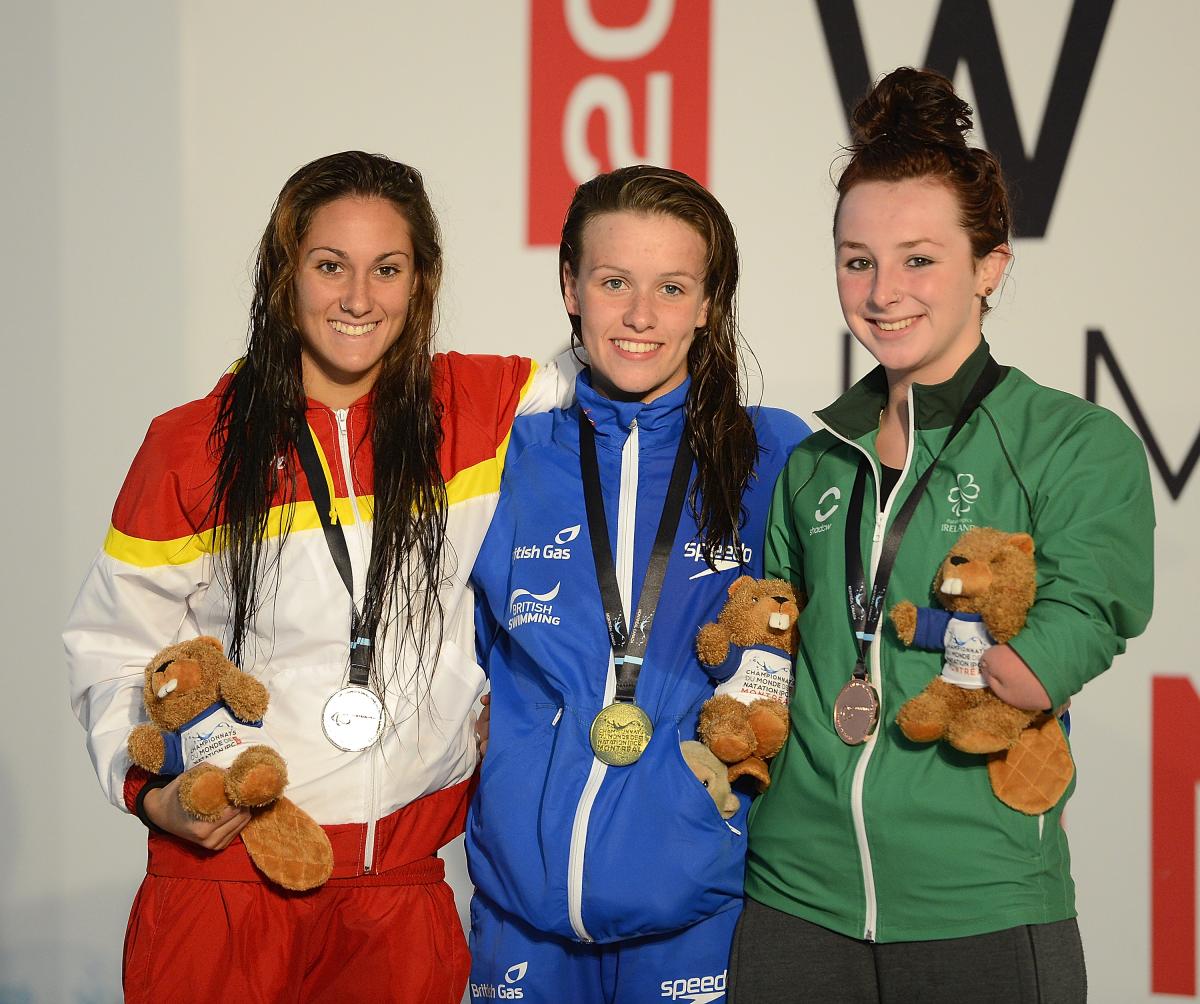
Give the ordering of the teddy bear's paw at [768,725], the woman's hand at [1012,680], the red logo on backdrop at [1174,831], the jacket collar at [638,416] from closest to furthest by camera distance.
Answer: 1. the woman's hand at [1012,680]
2. the teddy bear's paw at [768,725]
3. the jacket collar at [638,416]
4. the red logo on backdrop at [1174,831]

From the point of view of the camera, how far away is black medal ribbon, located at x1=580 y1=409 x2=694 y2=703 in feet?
5.82

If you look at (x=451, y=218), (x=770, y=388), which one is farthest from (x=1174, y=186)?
(x=451, y=218)

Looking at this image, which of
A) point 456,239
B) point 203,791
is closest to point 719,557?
point 203,791

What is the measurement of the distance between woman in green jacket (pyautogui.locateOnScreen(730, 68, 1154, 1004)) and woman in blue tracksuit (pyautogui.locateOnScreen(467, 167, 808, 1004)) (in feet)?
0.41

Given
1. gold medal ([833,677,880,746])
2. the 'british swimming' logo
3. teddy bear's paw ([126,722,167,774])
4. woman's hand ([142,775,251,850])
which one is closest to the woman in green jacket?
gold medal ([833,677,880,746])

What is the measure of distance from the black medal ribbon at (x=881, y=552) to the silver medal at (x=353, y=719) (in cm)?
66

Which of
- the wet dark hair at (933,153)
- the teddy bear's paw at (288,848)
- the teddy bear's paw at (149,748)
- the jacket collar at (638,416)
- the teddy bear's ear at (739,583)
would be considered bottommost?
the teddy bear's paw at (288,848)

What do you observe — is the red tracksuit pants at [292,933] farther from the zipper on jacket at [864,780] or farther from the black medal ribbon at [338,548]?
the zipper on jacket at [864,780]

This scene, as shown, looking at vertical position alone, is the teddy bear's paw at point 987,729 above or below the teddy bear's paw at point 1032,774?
above

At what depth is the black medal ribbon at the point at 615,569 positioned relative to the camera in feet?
5.82

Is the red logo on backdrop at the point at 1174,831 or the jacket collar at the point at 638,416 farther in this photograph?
the red logo on backdrop at the point at 1174,831

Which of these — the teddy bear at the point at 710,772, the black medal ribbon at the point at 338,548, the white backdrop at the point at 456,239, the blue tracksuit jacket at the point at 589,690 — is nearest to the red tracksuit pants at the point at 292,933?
the blue tracksuit jacket at the point at 589,690

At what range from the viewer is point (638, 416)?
1907 millimetres

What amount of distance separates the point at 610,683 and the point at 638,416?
40 centimetres
